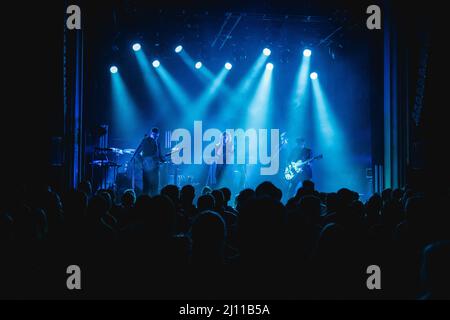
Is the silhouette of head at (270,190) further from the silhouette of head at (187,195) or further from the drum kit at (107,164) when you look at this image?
the drum kit at (107,164)

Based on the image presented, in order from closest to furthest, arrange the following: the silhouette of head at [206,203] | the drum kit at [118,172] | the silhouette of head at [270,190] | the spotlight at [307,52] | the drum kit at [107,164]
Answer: the silhouette of head at [206,203]
the silhouette of head at [270,190]
the drum kit at [118,172]
the drum kit at [107,164]
the spotlight at [307,52]

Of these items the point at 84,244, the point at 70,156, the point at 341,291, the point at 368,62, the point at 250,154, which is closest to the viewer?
the point at 341,291

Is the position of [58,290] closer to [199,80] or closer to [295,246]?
[295,246]

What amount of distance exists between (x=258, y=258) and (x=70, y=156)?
290 inches

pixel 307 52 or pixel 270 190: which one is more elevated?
pixel 307 52

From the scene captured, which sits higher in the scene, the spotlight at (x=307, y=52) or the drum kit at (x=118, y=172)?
the spotlight at (x=307, y=52)

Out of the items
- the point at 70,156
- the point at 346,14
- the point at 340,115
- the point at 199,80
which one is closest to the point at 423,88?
the point at 346,14

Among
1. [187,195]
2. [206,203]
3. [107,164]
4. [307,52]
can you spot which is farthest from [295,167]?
[206,203]

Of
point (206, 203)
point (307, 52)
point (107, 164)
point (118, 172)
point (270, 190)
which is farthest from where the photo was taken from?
point (307, 52)

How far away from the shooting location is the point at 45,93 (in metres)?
7.89

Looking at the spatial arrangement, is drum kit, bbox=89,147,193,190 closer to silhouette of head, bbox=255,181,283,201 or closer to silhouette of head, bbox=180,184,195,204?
silhouette of head, bbox=180,184,195,204

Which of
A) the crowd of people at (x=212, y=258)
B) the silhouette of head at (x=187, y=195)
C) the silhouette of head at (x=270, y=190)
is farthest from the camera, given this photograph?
the silhouette of head at (x=187, y=195)

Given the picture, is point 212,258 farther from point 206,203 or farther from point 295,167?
point 295,167

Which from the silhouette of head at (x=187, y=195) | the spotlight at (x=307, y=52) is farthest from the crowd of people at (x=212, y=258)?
the spotlight at (x=307, y=52)
